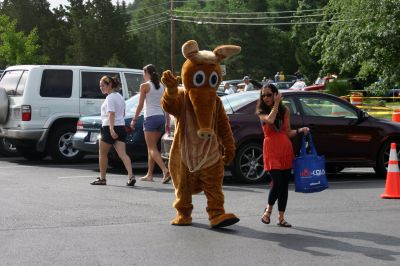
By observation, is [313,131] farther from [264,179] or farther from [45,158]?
[45,158]

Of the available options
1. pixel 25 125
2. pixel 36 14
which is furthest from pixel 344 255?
pixel 36 14

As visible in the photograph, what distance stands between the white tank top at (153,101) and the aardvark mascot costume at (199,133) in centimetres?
418

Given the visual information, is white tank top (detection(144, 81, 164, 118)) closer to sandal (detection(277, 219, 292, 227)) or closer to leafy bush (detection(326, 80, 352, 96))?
sandal (detection(277, 219, 292, 227))

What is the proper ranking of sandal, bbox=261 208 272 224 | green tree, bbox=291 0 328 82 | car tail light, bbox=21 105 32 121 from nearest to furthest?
sandal, bbox=261 208 272 224
car tail light, bbox=21 105 32 121
green tree, bbox=291 0 328 82

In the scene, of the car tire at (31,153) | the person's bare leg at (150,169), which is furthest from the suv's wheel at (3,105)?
the person's bare leg at (150,169)

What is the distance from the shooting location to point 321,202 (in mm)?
10859

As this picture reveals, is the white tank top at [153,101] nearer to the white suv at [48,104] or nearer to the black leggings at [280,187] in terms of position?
the white suv at [48,104]

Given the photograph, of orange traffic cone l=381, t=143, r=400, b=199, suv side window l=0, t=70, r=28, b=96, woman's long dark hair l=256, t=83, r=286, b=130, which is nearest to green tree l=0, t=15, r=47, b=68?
suv side window l=0, t=70, r=28, b=96

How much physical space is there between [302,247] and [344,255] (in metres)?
0.50

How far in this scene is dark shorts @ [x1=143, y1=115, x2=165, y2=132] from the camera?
1304 centimetres

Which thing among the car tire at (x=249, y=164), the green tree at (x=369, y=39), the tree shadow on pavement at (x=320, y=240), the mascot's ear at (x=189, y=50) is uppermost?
the green tree at (x=369, y=39)

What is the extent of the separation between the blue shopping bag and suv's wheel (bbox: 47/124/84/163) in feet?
26.8

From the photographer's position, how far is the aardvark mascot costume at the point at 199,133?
8648 mm

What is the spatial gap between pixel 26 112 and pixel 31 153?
173 cm
